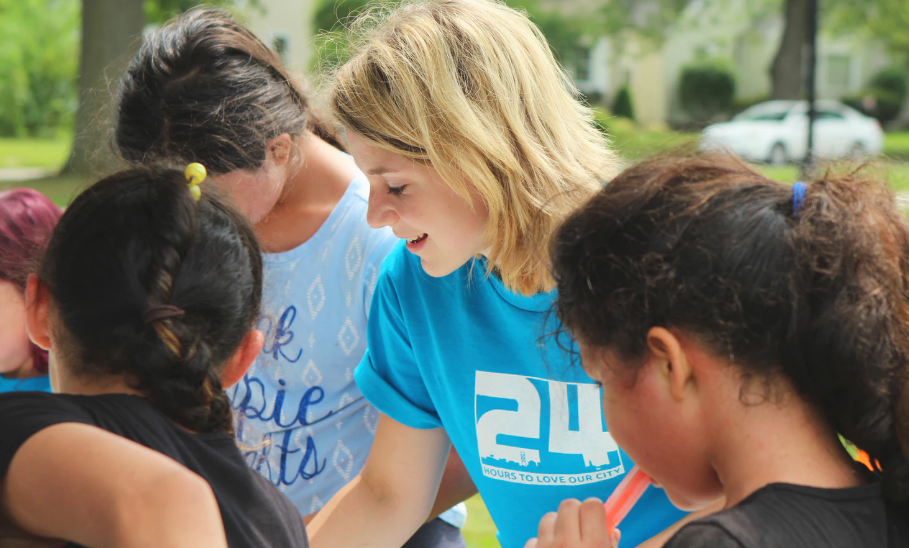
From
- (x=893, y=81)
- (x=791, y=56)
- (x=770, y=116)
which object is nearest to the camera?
(x=770, y=116)

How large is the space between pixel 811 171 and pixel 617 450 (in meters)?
0.65

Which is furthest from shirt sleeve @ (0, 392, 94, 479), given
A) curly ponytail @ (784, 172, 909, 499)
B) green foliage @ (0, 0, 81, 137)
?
green foliage @ (0, 0, 81, 137)

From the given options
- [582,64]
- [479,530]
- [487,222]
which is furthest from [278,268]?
[582,64]

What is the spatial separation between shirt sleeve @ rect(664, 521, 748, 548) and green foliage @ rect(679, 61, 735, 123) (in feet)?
96.6

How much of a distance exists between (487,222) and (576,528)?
0.68 m

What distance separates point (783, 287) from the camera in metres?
1.09

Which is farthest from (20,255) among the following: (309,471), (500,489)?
(500,489)

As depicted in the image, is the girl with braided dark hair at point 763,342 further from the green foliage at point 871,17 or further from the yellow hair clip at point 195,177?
the green foliage at point 871,17

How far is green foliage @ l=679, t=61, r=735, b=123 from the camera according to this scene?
29141mm

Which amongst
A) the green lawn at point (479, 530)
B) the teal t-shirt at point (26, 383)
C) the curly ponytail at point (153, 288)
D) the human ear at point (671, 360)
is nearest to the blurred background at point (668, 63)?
the green lawn at point (479, 530)

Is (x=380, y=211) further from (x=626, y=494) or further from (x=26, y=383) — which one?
(x=26, y=383)

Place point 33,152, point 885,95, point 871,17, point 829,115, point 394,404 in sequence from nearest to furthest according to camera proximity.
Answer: point 394,404, point 829,115, point 871,17, point 33,152, point 885,95

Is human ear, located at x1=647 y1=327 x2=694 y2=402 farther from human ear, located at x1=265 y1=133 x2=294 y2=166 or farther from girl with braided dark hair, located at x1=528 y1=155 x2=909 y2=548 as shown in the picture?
human ear, located at x1=265 y1=133 x2=294 y2=166

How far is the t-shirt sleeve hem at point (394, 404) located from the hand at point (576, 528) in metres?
0.60
